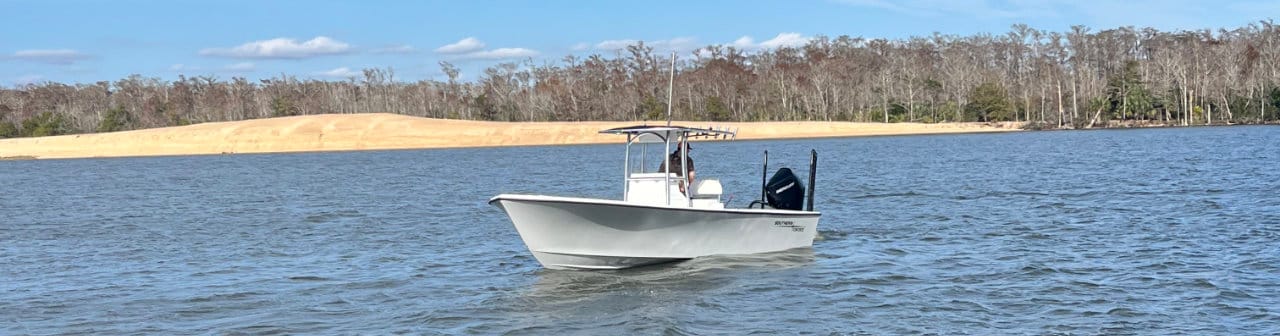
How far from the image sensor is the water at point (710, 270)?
15.7 m

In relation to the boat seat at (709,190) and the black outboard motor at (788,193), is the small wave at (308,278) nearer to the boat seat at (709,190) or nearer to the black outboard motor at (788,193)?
the boat seat at (709,190)

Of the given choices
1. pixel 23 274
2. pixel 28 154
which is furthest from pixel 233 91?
pixel 23 274

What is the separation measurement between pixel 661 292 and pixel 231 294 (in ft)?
21.5

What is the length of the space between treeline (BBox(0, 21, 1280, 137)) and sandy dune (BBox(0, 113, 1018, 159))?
11309 mm

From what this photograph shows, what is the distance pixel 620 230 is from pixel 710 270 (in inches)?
63.8

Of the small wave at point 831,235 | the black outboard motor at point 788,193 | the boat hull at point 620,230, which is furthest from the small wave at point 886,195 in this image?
the boat hull at point 620,230

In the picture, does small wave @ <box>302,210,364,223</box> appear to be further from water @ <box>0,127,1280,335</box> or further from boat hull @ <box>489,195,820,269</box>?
boat hull @ <box>489,195,820,269</box>

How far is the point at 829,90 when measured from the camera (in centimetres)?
14062

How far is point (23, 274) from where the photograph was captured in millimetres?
22031

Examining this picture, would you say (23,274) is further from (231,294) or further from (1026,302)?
(1026,302)

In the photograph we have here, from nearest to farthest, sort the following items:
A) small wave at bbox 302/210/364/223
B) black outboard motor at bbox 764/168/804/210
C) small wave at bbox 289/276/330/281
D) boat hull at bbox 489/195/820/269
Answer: boat hull at bbox 489/195/820/269, small wave at bbox 289/276/330/281, black outboard motor at bbox 764/168/804/210, small wave at bbox 302/210/364/223

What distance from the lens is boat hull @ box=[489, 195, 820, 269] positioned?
18562mm

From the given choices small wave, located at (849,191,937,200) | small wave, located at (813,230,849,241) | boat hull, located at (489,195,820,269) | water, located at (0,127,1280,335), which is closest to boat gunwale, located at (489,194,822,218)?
boat hull, located at (489,195,820,269)

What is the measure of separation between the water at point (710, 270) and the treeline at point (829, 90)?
282ft
